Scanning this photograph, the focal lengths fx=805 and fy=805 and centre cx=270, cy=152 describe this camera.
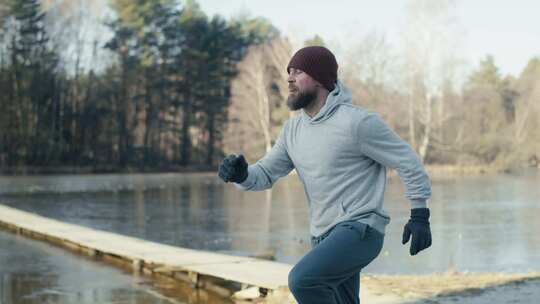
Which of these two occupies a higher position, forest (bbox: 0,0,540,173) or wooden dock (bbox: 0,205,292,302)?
forest (bbox: 0,0,540,173)

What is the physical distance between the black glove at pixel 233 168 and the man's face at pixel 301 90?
344 millimetres

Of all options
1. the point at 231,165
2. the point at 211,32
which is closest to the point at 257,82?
the point at 211,32

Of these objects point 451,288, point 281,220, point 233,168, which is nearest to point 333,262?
point 233,168

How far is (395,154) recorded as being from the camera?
3.46m

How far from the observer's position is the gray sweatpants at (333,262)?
3361mm

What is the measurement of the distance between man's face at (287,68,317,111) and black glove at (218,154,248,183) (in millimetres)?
344

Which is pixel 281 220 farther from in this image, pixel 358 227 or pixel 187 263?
pixel 358 227

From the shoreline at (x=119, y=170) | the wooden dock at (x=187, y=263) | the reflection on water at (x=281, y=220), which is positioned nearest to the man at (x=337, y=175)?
the wooden dock at (x=187, y=263)

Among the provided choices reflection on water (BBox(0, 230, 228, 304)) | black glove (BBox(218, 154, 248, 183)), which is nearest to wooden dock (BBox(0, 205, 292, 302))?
reflection on water (BBox(0, 230, 228, 304))

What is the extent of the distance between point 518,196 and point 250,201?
8.94 metres

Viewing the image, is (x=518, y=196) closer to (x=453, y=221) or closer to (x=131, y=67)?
(x=453, y=221)

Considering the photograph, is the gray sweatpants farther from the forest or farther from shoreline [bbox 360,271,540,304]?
the forest

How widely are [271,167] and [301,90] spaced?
0.48 metres

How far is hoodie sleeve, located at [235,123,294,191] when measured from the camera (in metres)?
3.91
